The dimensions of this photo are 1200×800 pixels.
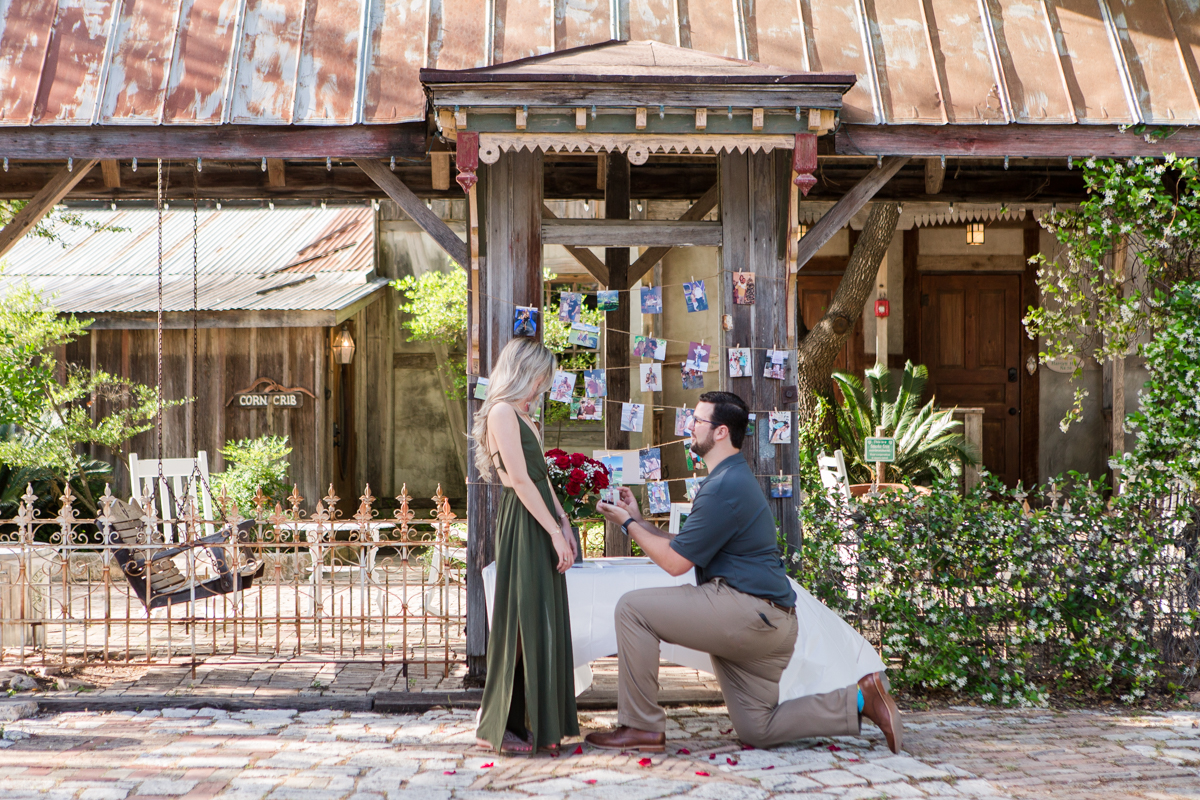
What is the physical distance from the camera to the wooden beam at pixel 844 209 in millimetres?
5383

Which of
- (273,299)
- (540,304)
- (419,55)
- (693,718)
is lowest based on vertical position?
(693,718)

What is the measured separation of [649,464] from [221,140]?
293 cm

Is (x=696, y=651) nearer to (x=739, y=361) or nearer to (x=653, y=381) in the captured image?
(x=653, y=381)

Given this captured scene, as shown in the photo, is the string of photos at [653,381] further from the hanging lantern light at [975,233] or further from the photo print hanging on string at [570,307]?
the hanging lantern light at [975,233]

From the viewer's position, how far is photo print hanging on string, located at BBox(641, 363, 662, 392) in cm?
536

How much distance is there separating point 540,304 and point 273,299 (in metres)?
6.46

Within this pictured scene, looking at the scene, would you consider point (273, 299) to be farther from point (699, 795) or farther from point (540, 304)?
point (699, 795)

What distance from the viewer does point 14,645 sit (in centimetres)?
588

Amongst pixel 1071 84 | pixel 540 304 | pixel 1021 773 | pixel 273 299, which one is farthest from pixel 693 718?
pixel 273 299

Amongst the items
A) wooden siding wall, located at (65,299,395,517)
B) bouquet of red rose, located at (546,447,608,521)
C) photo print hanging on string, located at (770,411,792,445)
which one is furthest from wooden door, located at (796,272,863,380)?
bouquet of red rose, located at (546,447,608,521)

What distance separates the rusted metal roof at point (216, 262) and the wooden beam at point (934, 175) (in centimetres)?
642

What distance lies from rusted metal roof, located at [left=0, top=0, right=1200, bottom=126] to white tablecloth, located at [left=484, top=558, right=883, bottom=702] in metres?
2.66

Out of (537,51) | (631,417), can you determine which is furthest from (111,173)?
(631,417)

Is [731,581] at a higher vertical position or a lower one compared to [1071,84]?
lower
